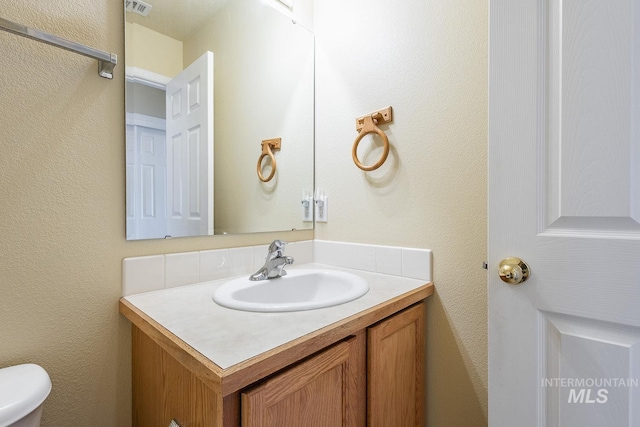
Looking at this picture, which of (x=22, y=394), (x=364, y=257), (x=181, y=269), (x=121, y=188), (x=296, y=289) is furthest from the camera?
(x=364, y=257)

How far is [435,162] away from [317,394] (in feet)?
2.67

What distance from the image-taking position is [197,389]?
58 cm

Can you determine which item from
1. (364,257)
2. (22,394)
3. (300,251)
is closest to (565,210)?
(364,257)

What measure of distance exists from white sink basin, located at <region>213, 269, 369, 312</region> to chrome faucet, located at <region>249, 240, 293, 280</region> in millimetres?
20

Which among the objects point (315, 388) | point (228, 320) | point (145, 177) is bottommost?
point (315, 388)

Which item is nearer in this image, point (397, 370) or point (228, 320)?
point (228, 320)

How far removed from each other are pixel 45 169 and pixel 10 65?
0.84 feet

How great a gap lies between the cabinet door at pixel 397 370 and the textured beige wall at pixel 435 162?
76mm

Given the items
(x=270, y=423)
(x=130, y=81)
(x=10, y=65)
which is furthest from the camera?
(x=130, y=81)

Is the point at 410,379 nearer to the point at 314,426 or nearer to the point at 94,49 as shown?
the point at 314,426

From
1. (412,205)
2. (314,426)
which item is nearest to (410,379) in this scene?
(314,426)

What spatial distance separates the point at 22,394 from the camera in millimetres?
623

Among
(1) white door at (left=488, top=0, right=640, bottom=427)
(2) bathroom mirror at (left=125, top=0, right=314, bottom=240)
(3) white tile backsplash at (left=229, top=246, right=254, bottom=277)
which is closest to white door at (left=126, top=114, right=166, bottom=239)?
(2) bathroom mirror at (left=125, top=0, right=314, bottom=240)

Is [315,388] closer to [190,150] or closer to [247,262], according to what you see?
[247,262]
